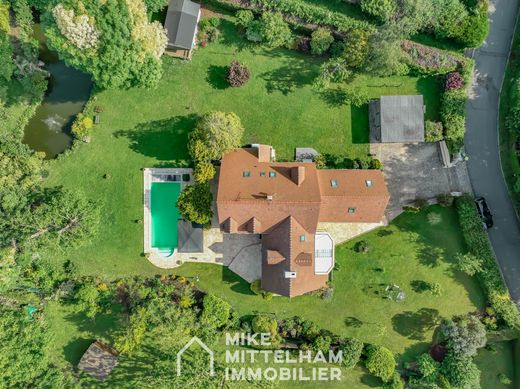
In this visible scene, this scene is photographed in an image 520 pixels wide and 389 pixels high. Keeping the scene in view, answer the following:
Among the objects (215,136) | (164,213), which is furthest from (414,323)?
(164,213)

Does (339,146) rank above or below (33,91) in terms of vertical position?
below

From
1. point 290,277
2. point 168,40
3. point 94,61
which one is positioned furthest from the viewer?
point 168,40

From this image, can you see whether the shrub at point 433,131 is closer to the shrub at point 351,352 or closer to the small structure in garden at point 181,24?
the shrub at point 351,352

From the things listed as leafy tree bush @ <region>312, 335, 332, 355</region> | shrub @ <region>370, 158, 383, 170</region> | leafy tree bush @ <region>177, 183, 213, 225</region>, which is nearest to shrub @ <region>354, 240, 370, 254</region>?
shrub @ <region>370, 158, 383, 170</region>

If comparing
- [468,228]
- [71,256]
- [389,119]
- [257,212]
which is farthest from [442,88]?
[71,256]

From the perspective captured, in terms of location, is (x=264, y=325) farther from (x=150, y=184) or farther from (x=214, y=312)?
(x=150, y=184)

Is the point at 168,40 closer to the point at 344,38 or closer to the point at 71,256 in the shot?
the point at 344,38

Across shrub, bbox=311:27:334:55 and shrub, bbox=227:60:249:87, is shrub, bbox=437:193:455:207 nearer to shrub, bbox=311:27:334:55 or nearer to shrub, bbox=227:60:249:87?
shrub, bbox=311:27:334:55
